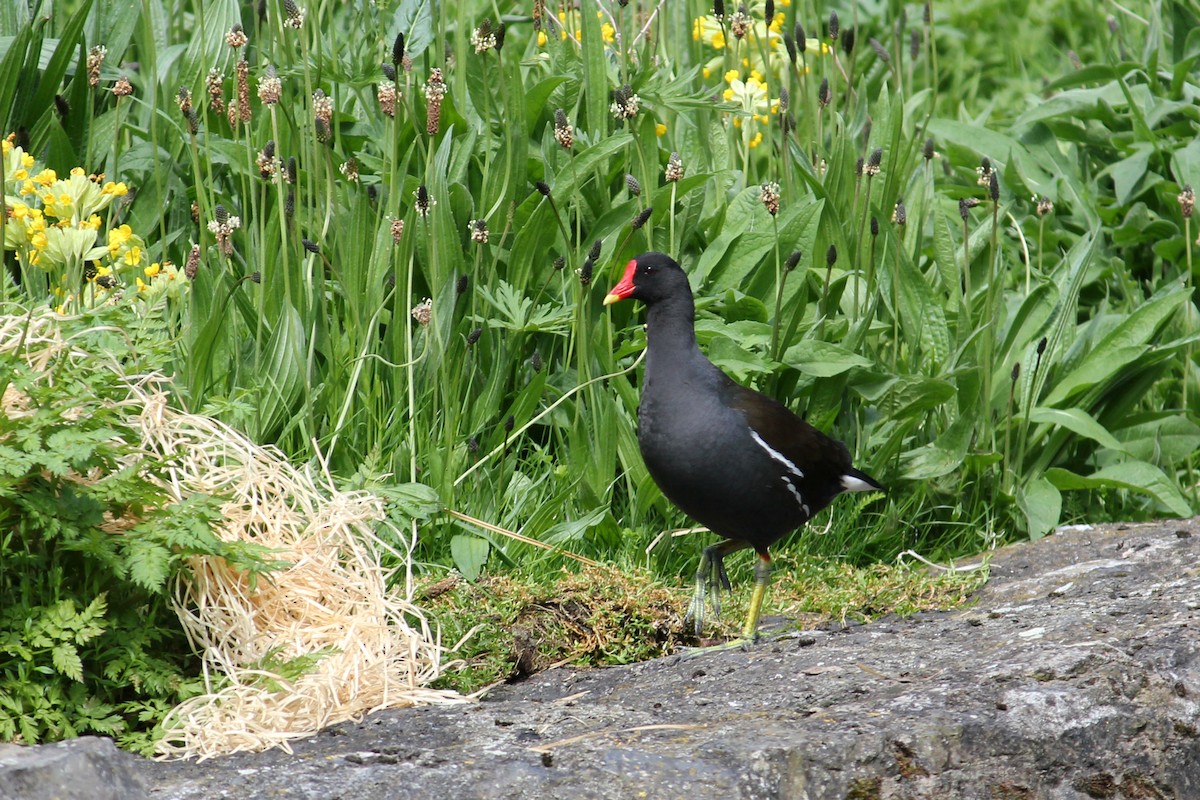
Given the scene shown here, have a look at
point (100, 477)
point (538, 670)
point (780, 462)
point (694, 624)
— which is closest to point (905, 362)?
point (780, 462)

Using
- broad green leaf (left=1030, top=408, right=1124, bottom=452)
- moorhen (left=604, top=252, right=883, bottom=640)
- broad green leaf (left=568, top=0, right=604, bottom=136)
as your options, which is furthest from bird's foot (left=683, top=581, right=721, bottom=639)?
broad green leaf (left=568, top=0, right=604, bottom=136)

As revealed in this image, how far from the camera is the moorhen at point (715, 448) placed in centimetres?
388

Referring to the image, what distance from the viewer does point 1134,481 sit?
15.9 feet

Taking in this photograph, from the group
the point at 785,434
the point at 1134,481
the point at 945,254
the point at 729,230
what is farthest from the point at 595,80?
the point at 1134,481

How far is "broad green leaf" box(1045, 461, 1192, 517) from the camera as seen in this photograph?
189 inches

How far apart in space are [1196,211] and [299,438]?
152 inches

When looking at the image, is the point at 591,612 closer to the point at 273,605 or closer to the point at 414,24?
the point at 273,605

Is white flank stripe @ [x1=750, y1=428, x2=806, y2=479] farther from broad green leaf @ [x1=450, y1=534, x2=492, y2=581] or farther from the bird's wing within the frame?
broad green leaf @ [x1=450, y1=534, x2=492, y2=581]

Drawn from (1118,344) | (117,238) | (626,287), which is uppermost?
(117,238)

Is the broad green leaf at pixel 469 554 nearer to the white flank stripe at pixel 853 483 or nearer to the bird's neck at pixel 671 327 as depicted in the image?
the bird's neck at pixel 671 327

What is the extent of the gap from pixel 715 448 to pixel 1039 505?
1.47 metres

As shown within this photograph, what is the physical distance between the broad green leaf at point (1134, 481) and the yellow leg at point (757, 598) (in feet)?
4.43

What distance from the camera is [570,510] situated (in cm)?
438

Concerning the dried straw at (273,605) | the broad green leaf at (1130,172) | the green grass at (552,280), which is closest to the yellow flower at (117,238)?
the green grass at (552,280)
